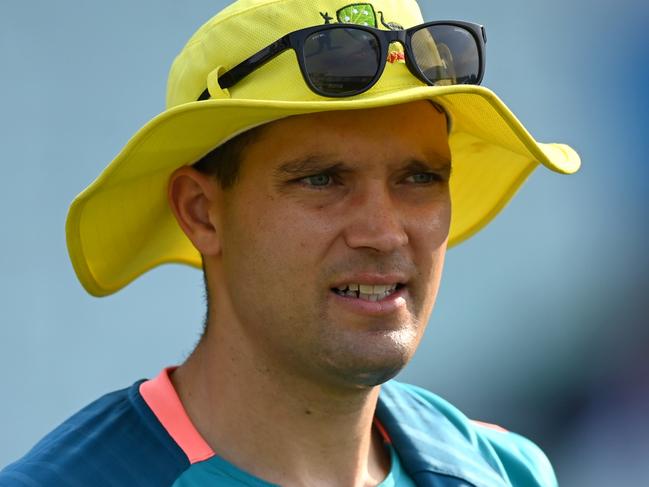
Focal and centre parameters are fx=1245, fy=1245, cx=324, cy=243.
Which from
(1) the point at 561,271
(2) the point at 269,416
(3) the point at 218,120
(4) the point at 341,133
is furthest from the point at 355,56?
(1) the point at 561,271

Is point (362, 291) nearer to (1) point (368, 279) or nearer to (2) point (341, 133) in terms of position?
(1) point (368, 279)

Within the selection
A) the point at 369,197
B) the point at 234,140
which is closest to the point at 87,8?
the point at 234,140

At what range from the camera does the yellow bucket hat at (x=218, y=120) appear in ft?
7.19

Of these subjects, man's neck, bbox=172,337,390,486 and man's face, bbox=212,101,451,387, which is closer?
man's face, bbox=212,101,451,387

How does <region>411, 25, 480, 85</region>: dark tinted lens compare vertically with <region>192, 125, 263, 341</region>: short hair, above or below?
above

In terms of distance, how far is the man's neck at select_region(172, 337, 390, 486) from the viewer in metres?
2.37

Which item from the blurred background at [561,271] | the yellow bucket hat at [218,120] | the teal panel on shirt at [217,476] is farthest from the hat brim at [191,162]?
the blurred background at [561,271]

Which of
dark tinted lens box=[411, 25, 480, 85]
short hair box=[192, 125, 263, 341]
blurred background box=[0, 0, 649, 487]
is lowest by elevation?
blurred background box=[0, 0, 649, 487]

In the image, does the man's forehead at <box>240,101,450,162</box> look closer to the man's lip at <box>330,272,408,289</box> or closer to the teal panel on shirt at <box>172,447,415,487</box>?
the man's lip at <box>330,272,408,289</box>

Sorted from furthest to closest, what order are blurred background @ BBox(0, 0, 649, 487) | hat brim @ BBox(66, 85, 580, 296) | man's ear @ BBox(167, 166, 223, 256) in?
blurred background @ BBox(0, 0, 649, 487), man's ear @ BBox(167, 166, 223, 256), hat brim @ BBox(66, 85, 580, 296)

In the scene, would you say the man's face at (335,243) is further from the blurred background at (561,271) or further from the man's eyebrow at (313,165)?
the blurred background at (561,271)

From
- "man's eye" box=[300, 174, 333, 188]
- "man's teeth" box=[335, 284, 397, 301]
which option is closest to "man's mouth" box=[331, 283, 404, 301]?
"man's teeth" box=[335, 284, 397, 301]

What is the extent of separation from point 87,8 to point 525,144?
165cm

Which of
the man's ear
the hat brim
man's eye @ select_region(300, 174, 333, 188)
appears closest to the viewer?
the hat brim
